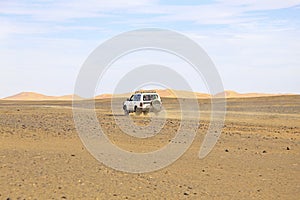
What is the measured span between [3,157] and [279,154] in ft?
28.0

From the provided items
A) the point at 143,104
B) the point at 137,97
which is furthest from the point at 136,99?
the point at 143,104

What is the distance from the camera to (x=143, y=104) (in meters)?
41.6

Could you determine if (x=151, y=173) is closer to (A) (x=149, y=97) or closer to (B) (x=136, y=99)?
(B) (x=136, y=99)

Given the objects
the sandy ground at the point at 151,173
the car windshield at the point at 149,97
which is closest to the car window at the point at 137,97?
the car windshield at the point at 149,97

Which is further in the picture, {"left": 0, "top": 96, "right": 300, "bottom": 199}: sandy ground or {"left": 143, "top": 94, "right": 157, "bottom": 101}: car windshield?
{"left": 143, "top": 94, "right": 157, "bottom": 101}: car windshield

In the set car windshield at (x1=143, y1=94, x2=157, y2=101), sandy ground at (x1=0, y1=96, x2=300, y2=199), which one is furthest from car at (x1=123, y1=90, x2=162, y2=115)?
sandy ground at (x1=0, y1=96, x2=300, y2=199)

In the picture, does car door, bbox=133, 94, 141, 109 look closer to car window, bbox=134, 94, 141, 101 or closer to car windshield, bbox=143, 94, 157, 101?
car window, bbox=134, 94, 141, 101

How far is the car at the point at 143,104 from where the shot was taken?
41.6 m

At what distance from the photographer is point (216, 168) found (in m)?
14.6

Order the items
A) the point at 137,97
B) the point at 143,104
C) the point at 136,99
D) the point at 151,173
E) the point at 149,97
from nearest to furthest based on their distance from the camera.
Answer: the point at 151,173
the point at 143,104
the point at 136,99
the point at 137,97
the point at 149,97

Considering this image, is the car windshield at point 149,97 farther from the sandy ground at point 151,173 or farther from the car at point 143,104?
the sandy ground at point 151,173

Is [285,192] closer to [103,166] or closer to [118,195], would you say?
[118,195]

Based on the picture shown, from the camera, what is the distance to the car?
41625mm

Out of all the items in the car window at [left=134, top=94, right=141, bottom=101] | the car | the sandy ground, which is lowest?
the sandy ground
